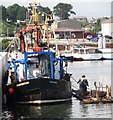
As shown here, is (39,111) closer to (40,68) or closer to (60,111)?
(60,111)

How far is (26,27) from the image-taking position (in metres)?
42.2

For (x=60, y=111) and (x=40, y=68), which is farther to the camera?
(x=40, y=68)

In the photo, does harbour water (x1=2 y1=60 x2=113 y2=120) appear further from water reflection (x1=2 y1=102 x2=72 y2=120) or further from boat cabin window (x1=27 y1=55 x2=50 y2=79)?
boat cabin window (x1=27 y1=55 x2=50 y2=79)

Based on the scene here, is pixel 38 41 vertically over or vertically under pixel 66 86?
over

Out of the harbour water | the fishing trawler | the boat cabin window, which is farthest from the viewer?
the boat cabin window

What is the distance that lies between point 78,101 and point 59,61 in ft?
10.2

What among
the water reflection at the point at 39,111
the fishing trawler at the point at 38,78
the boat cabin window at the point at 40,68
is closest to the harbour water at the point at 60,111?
the water reflection at the point at 39,111

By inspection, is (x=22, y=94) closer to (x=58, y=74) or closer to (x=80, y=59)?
(x=58, y=74)

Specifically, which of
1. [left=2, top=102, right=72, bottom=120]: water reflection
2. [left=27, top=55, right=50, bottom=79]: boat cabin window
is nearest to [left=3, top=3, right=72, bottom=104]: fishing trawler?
[left=27, top=55, right=50, bottom=79]: boat cabin window

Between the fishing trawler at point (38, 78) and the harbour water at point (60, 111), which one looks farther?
the fishing trawler at point (38, 78)

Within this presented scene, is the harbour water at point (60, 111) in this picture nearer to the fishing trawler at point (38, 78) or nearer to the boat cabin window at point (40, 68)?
the fishing trawler at point (38, 78)

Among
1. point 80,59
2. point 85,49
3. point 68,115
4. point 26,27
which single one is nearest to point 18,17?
point 85,49

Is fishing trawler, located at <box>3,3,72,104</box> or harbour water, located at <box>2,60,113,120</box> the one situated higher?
fishing trawler, located at <box>3,3,72,104</box>

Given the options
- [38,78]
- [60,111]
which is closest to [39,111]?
[60,111]
